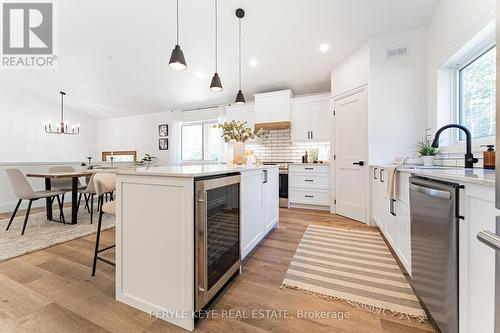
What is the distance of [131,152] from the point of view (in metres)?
7.12

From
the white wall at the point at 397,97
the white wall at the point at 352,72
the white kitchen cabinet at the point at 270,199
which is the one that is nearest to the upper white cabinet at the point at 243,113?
the white wall at the point at 352,72

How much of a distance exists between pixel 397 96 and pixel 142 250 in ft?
12.1

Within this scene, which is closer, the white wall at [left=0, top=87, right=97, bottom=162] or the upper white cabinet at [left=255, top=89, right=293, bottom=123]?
the upper white cabinet at [left=255, top=89, right=293, bottom=123]

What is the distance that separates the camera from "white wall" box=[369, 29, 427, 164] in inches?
114

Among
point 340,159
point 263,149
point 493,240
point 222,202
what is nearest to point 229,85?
point 263,149

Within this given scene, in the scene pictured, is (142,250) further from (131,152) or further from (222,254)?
(131,152)

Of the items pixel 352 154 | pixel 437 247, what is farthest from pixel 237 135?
pixel 352 154

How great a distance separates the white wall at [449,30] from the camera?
5.78ft

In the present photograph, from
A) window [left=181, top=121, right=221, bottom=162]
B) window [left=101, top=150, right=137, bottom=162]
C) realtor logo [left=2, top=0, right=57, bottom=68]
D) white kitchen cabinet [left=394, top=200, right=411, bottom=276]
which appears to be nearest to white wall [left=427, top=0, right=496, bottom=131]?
white kitchen cabinet [left=394, top=200, right=411, bottom=276]

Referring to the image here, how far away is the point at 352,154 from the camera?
3.44 metres

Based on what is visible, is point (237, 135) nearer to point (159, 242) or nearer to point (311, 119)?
point (159, 242)

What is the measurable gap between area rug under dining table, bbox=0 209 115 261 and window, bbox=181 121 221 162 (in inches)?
119

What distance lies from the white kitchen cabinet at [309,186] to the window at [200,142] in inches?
97.9

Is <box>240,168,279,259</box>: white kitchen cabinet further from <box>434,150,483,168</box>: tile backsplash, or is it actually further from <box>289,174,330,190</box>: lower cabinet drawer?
<box>434,150,483,168</box>: tile backsplash
